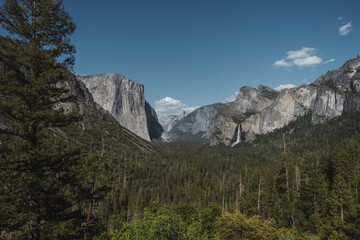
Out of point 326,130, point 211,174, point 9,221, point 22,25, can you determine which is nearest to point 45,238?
point 9,221

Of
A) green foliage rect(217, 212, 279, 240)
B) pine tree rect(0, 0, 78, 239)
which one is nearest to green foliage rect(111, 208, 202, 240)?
pine tree rect(0, 0, 78, 239)

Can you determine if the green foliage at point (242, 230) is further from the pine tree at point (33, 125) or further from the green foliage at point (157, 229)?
the pine tree at point (33, 125)

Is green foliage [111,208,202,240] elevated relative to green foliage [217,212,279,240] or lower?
elevated

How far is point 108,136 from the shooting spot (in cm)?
18675

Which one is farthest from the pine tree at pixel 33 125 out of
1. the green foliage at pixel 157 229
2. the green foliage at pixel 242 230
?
the green foliage at pixel 242 230

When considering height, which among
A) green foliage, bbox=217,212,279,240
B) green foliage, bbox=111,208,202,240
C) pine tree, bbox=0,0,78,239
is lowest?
green foliage, bbox=217,212,279,240

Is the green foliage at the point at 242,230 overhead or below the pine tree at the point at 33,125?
below

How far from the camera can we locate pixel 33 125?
1169cm

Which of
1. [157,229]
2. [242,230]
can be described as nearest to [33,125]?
[157,229]

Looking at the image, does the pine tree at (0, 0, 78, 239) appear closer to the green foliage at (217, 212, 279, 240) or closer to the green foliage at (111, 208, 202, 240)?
the green foliage at (111, 208, 202, 240)

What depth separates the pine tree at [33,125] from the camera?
10.8 m

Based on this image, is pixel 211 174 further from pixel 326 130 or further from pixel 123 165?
pixel 326 130

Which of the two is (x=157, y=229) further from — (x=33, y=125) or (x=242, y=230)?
(x=242, y=230)

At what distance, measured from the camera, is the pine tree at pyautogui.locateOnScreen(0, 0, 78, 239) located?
35.4ft
